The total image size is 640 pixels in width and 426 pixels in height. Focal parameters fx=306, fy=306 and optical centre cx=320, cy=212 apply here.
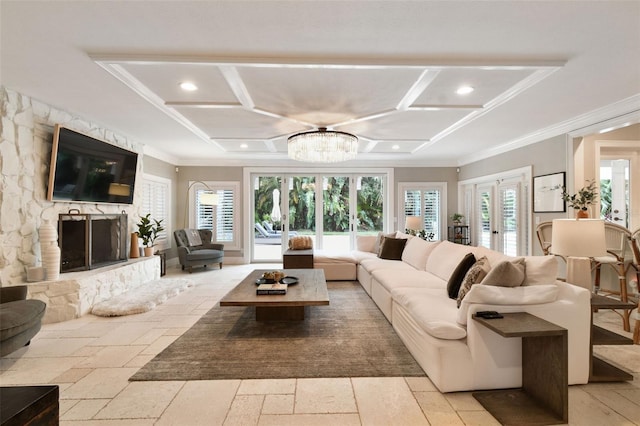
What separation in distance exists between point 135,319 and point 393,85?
3.88 meters

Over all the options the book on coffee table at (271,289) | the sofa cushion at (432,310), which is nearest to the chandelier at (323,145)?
the book on coffee table at (271,289)

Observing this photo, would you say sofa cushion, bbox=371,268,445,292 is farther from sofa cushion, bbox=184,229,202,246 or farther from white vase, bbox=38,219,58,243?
sofa cushion, bbox=184,229,202,246

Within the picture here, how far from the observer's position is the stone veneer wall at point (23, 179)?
10.7ft

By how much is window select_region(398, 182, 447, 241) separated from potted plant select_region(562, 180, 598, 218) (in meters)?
3.35

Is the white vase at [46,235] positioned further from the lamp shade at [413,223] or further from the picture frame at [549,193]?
the picture frame at [549,193]

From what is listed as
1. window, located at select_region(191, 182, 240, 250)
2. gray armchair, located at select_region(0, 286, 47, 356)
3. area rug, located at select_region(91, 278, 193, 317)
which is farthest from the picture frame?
gray armchair, located at select_region(0, 286, 47, 356)

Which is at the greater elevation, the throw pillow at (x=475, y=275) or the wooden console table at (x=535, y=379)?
the throw pillow at (x=475, y=275)

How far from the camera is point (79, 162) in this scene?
13.5ft

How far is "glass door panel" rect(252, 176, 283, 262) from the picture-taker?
7598 millimetres

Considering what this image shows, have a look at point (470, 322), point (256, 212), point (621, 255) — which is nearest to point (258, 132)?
point (256, 212)

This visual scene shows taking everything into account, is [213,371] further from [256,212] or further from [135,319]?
[256,212]

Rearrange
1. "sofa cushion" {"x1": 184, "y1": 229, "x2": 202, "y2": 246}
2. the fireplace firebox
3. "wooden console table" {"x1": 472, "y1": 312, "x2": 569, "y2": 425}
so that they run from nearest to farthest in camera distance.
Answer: "wooden console table" {"x1": 472, "y1": 312, "x2": 569, "y2": 425}, the fireplace firebox, "sofa cushion" {"x1": 184, "y1": 229, "x2": 202, "y2": 246}

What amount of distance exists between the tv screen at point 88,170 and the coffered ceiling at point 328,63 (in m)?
0.41

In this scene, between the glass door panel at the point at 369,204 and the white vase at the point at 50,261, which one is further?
the glass door panel at the point at 369,204
